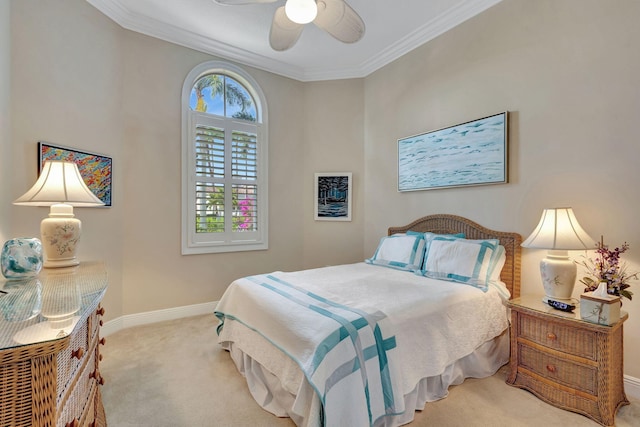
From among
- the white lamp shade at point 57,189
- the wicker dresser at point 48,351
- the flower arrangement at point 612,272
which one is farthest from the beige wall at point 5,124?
the flower arrangement at point 612,272

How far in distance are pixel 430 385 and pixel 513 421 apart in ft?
1.54

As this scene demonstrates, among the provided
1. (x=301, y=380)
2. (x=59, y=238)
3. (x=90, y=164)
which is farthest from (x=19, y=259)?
(x=90, y=164)

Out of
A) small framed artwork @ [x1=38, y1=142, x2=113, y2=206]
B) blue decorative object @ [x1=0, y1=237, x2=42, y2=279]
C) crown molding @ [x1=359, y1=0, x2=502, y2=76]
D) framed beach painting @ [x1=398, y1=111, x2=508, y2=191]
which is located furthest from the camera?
crown molding @ [x1=359, y1=0, x2=502, y2=76]

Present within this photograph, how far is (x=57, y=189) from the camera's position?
Result: 1768mm

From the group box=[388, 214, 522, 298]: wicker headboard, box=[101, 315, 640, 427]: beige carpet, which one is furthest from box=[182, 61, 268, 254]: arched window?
box=[388, 214, 522, 298]: wicker headboard

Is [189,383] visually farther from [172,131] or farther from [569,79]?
[569,79]

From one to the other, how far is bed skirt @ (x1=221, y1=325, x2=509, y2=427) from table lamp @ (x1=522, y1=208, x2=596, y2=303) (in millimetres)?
569

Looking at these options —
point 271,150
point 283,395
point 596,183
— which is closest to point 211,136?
point 271,150

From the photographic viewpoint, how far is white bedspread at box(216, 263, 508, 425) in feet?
5.79

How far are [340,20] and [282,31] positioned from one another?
0.47 meters

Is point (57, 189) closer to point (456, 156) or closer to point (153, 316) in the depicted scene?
point (153, 316)

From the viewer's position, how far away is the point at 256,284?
8.07 feet

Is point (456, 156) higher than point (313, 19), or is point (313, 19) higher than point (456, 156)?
point (313, 19)

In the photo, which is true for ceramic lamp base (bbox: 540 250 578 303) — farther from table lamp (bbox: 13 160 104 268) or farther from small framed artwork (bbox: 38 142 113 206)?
small framed artwork (bbox: 38 142 113 206)
